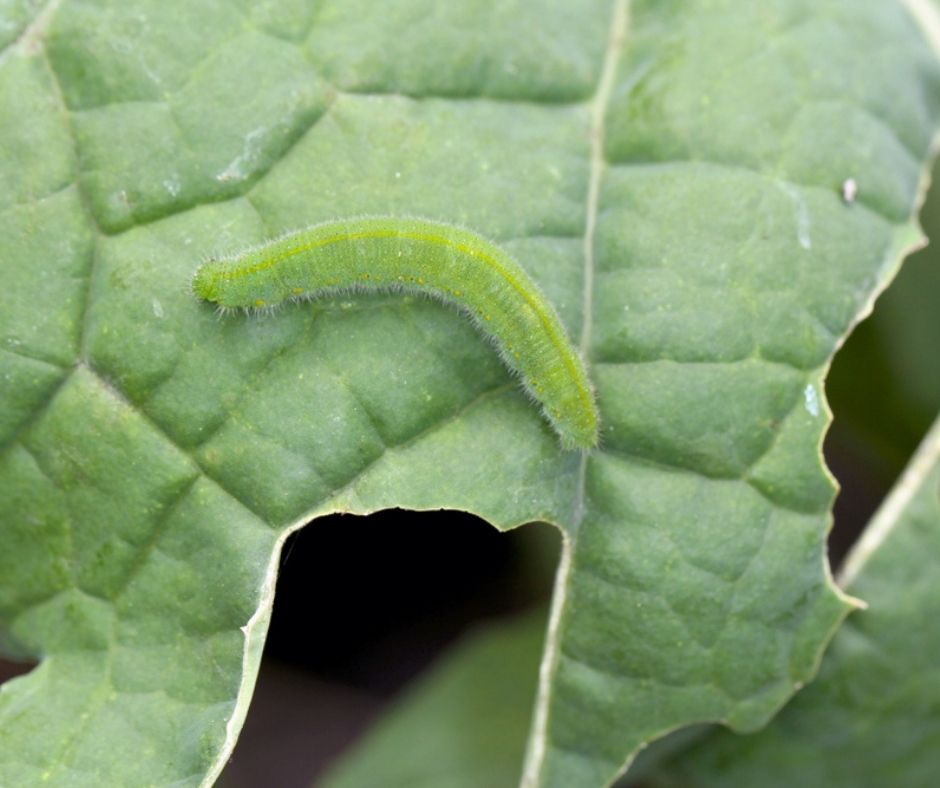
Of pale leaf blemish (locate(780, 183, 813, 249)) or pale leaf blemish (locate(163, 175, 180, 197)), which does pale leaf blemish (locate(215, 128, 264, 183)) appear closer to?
pale leaf blemish (locate(163, 175, 180, 197))

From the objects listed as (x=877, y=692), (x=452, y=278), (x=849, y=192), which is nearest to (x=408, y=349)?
(x=452, y=278)

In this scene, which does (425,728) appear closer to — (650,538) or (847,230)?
(650,538)

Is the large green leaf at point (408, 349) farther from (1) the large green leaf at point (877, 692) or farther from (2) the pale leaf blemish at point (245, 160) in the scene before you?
(1) the large green leaf at point (877, 692)

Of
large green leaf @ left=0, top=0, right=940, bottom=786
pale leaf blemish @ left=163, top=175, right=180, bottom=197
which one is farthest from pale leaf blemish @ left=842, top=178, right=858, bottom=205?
pale leaf blemish @ left=163, top=175, right=180, bottom=197

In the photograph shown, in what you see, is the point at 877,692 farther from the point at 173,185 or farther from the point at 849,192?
the point at 173,185

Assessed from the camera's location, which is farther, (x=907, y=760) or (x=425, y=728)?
(x=425, y=728)

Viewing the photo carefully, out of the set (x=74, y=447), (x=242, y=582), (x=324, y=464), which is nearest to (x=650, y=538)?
(x=324, y=464)
